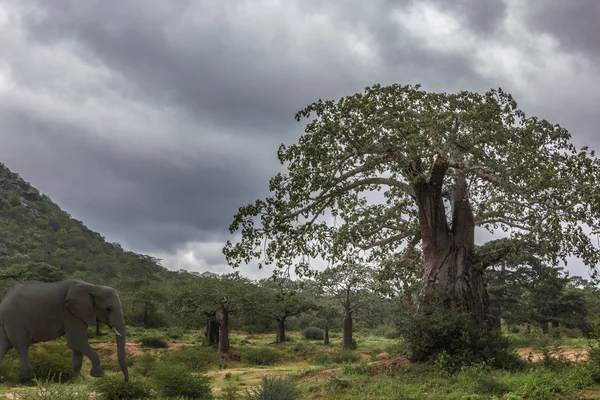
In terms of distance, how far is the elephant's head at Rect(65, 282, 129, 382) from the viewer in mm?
10195

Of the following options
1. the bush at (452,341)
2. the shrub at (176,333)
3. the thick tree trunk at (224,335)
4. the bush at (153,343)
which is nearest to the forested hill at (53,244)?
the shrub at (176,333)

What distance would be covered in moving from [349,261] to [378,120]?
599 centimetres

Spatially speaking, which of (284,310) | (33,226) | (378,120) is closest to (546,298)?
(284,310)

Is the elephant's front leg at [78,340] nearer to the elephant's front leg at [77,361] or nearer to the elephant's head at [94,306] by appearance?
the elephant's front leg at [77,361]

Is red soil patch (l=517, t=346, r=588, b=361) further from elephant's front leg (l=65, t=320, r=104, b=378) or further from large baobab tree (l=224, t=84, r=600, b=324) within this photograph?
elephant's front leg (l=65, t=320, r=104, b=378)

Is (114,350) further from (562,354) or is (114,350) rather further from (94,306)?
(562,354)

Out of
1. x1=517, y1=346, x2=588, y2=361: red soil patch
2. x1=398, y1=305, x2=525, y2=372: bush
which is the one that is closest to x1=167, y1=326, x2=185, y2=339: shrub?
x1=517, y1=346, x2=588, y2=361: red soil patch

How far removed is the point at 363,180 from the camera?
13.3m

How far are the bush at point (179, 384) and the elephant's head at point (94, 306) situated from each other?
1754 mm

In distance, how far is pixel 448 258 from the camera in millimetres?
13836

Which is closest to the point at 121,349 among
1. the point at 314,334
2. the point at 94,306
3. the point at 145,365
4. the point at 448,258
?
the point at 94,306

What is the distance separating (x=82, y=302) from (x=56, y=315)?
71 cm

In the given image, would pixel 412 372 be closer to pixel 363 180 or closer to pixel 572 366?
pixel 572 366

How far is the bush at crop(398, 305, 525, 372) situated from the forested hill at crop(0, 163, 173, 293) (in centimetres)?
4631
